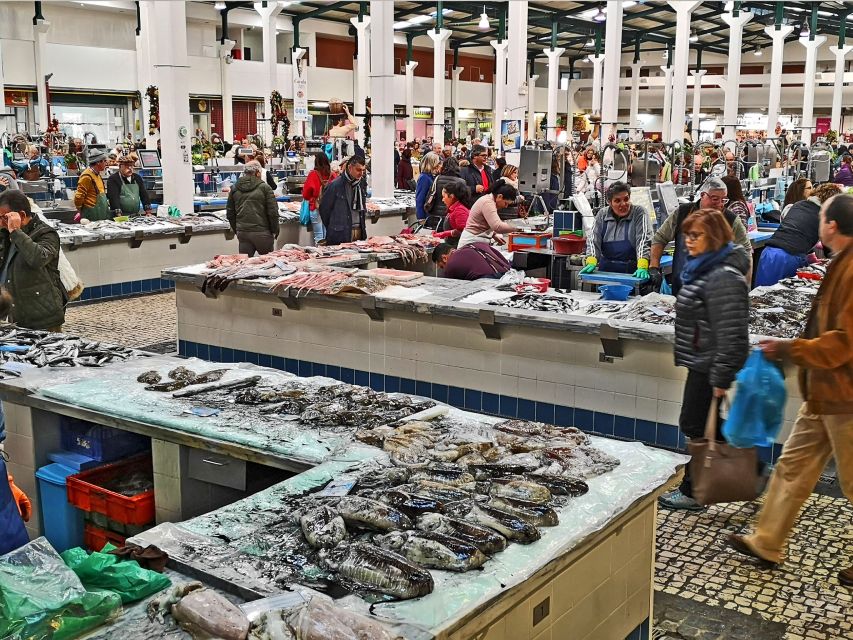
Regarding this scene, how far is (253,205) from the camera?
36.1ft

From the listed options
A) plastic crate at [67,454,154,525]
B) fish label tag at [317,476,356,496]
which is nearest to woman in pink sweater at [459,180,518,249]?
plastic crate at [67,454,154,525]

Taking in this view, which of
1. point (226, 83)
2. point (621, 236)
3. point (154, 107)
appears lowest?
point (621, 236)

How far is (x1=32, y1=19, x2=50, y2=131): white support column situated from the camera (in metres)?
26.7

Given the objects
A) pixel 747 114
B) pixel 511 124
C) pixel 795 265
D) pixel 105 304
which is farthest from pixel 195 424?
pixel 747 114

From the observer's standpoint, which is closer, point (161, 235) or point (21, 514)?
point (21, 514)

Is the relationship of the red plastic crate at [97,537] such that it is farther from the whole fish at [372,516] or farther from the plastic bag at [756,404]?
the plastic bag at [756,404]

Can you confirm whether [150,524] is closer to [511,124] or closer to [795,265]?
[795,265]

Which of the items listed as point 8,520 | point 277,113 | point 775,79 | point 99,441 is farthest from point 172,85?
point 775,79

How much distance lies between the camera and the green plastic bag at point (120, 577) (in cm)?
273

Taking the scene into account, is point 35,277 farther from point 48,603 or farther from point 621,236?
point 621,236

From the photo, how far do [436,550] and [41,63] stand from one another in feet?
90.4

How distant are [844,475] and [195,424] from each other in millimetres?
3085

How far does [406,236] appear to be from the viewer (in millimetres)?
10711

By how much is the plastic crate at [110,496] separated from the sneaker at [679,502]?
3.01 m
